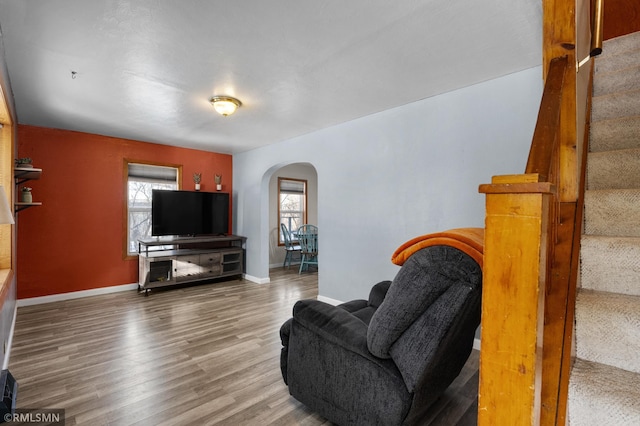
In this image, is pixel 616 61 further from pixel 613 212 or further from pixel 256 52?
pixel 256 52

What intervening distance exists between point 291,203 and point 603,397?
22.0 feet

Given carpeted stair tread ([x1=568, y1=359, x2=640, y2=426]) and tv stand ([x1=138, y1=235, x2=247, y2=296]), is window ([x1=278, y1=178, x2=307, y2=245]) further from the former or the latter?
carpeted stair tread ([x1=568, y1=359, x2=640, y2=426])

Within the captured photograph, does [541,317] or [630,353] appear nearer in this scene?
[541,317]

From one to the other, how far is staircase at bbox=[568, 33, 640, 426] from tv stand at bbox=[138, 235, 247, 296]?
15.7 ft

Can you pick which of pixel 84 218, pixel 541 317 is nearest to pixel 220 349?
pixel 541 317

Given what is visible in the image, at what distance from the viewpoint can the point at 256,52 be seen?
225cm

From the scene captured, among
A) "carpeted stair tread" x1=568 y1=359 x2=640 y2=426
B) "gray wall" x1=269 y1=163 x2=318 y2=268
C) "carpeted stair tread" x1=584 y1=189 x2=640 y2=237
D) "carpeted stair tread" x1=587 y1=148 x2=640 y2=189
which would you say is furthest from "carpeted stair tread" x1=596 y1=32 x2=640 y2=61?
"gray wall" x1=269 y1=163 x2=318 y2=268

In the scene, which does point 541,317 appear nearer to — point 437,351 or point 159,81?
point 437,351

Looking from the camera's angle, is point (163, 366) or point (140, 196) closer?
point (163, 366)

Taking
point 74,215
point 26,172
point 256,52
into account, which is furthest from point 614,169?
point 74,215

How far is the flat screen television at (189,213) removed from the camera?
4.92 m

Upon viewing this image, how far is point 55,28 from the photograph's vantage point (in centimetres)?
194

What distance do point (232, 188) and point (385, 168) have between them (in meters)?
3.67

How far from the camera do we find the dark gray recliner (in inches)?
51.7
